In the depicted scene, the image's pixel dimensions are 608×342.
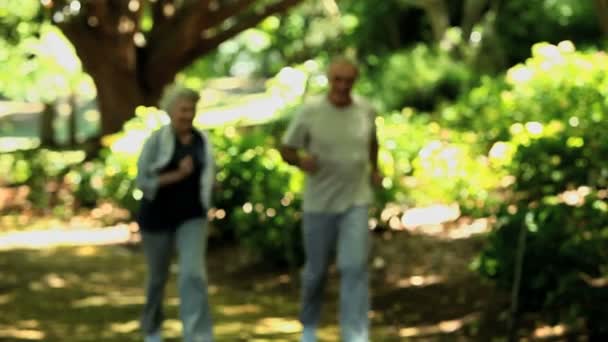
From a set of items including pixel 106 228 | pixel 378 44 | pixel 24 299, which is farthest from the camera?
pixel 378 44

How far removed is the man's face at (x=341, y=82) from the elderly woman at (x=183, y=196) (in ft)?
2.87

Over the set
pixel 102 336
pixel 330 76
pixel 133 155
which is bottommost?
pixel 102 336

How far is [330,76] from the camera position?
751cm

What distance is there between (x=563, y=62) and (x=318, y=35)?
12.3m

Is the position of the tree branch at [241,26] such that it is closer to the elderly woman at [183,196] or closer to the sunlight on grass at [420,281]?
the sunlight on grass at [420,281]

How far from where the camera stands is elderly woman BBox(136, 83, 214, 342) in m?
7.33

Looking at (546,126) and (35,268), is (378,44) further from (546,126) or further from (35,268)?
(546,126)

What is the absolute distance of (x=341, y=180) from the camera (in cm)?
755

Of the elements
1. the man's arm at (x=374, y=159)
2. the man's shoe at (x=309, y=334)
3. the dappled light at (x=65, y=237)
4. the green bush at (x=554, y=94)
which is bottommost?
the man's shoe at (x=309, y=334)

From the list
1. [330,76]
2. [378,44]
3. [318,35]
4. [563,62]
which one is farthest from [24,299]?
[378,44]

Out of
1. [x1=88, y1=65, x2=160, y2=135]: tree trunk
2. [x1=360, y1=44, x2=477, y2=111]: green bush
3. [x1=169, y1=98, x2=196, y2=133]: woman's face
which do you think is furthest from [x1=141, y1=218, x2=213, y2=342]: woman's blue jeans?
[x1=360, y1=44, x2=477, y2=111]: green bush

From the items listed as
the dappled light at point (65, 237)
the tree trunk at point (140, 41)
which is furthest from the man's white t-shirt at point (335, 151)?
the tree trunk at point (140, 41)

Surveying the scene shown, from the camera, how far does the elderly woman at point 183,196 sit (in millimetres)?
7332

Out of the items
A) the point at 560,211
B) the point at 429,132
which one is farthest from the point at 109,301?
the point at 429,132
